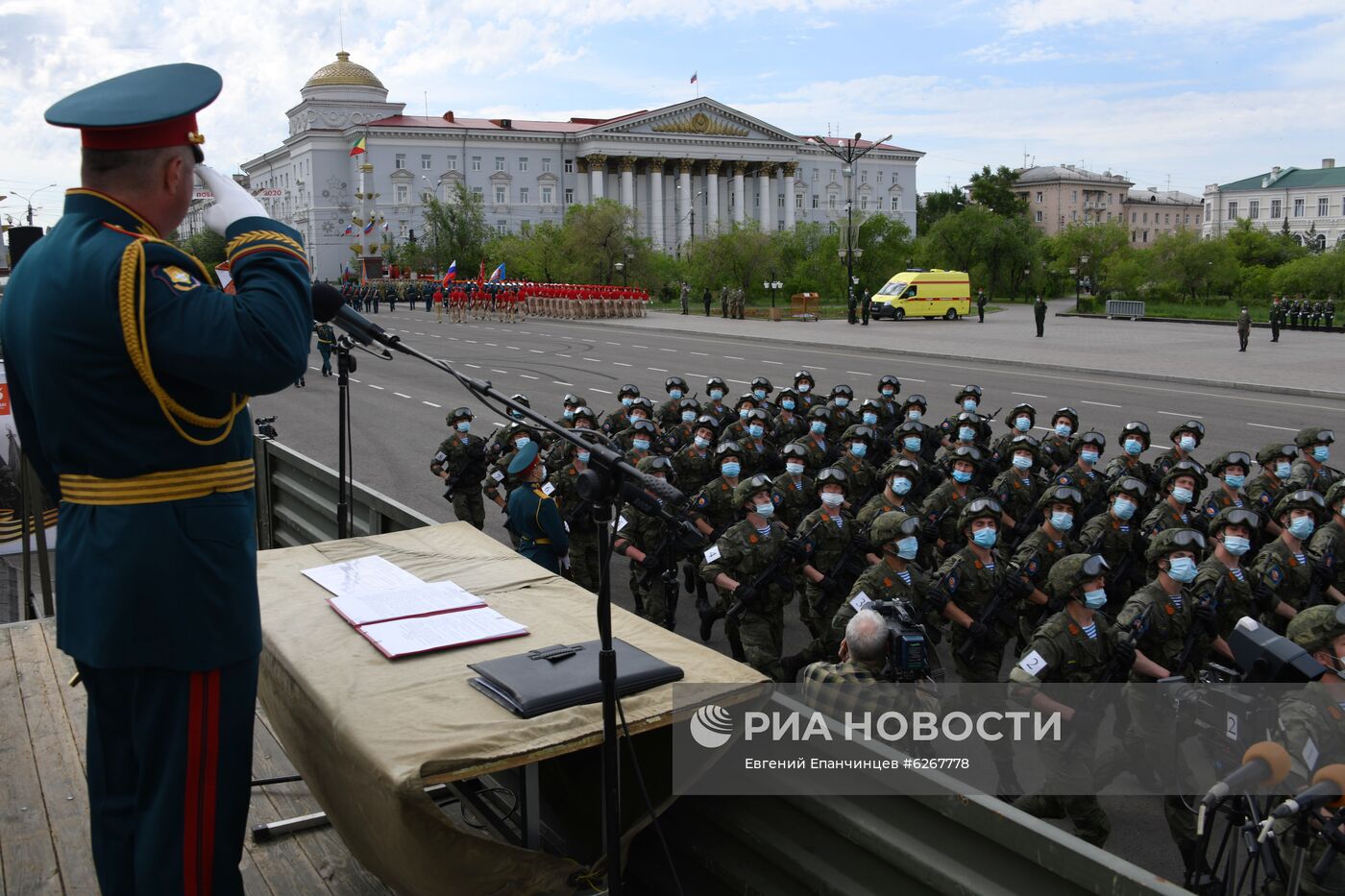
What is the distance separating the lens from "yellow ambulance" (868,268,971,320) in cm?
5050

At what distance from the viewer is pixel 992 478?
11.7m

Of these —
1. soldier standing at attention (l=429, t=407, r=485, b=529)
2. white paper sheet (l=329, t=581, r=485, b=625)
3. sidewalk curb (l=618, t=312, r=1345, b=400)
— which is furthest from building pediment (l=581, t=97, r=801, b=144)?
white paper sheet (l=329, t=581, r=485, b=625)

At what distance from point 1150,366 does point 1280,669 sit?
1096 inches

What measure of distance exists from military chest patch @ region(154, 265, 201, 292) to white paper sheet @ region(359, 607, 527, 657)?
47.7 inches

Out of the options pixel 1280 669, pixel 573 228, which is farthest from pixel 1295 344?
pixel 573 228

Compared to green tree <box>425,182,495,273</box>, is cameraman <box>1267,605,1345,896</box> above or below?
below

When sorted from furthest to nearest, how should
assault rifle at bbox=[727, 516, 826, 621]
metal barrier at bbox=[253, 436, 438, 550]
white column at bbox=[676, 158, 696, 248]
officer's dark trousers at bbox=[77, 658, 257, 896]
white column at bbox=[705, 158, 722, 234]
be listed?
white column at bbox=[705, 158, 722, 234] → white column at bbox=[676, 158, 696, 248] → assault rifle at bbox=[727, 516, 826, 621] → metal barrier at bbox=[253, 436, 438, 550] → officer's dark trousers at bbox=[77, 658, 257, 896]

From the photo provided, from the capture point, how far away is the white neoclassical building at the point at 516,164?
95.0 metres

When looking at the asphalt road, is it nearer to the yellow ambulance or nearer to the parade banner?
the parade banner

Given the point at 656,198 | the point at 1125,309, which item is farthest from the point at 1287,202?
the point at 1125,309

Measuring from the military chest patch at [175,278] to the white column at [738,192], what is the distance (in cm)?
10322

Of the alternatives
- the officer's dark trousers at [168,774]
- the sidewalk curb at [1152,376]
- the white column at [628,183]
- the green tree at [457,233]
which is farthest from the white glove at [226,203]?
the white column at [628,183]

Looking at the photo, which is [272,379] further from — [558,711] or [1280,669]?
[1280,669]

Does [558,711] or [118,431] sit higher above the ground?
[118,431]
